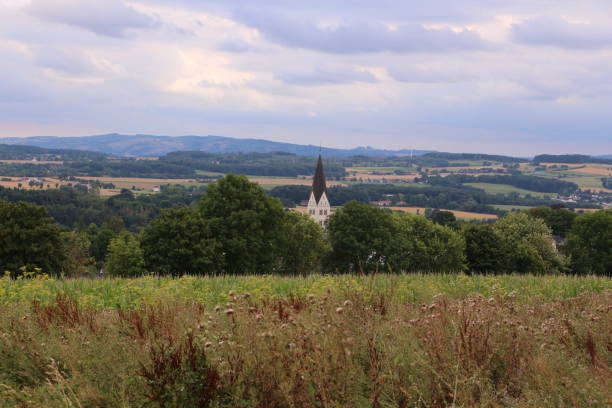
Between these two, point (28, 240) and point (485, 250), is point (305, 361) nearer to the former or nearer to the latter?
point (28, 240)

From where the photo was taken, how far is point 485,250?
56406 mm

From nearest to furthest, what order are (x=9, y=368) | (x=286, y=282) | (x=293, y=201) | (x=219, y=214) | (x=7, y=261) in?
(x=9, y=368) → (x=286, y=282) → (x=7, y=261) → (x=219, y=214) → (x=293, y=201)

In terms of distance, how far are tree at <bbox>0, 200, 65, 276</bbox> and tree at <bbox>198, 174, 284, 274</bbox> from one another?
36.2 ft

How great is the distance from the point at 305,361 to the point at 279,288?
696 cm

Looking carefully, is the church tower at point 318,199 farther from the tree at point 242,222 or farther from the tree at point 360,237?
the tree at point 242,222

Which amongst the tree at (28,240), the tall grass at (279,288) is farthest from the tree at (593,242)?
the tree at (28,240)

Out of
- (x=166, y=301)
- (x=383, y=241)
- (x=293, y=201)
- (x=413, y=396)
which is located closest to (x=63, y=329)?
(x=166, y=301)

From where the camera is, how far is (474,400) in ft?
18.6

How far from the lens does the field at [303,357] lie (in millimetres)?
5715

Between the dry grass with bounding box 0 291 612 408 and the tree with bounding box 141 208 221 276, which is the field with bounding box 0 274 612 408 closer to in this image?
the dry grass with bounding box 0 291 612 408

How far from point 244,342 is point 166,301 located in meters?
3.10

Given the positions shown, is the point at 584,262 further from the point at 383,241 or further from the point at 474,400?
the point at 474,400

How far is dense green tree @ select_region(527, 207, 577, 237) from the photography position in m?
84.4

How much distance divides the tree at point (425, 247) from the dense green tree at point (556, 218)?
3621 centimetres
